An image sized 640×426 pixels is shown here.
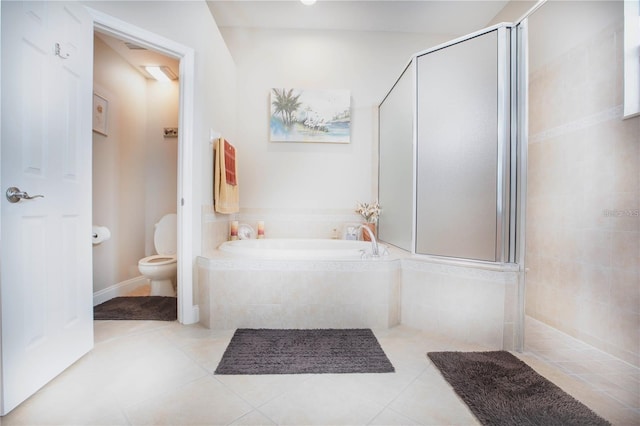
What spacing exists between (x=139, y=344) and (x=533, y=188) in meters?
3.08

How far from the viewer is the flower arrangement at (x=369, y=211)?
2.84 metres

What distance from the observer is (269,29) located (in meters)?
2.86

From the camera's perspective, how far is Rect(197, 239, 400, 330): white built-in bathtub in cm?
187

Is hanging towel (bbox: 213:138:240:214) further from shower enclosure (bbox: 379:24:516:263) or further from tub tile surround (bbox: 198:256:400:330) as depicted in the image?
shower enclosure (bbox: 379:24:516:263)

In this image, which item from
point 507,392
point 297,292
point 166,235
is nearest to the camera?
point 507,392

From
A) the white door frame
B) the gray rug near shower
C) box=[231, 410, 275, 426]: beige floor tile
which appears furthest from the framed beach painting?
box=[231, 410, 275, 426]: beige floor tile

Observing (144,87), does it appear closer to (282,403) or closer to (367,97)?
(367,97)

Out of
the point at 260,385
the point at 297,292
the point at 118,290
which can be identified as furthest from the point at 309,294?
the point at 118,290

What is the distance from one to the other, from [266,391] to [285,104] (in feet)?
8.54

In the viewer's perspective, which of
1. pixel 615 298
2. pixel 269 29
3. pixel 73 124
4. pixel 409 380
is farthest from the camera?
pixel 269 29

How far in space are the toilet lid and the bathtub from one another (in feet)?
2.82

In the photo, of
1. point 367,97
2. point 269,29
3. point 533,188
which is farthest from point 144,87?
point 533,188

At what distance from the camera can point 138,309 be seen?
87.6 inches

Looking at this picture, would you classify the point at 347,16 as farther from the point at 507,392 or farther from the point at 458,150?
the point at 507,392
